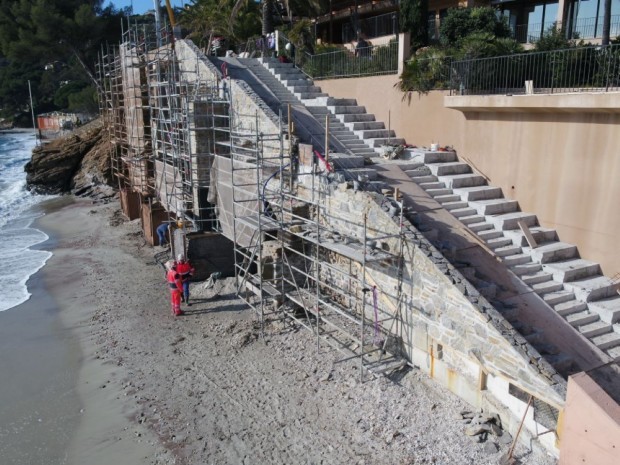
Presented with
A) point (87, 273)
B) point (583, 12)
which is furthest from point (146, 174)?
point (583, 12)

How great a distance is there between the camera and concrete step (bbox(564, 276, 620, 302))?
9320mm

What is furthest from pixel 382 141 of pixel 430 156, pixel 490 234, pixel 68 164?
pixel 68 164

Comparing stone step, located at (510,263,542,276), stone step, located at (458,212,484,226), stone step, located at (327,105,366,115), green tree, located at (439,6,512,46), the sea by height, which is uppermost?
green tree, located at (439,6,512,46)

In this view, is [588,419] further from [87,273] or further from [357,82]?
[87,273]

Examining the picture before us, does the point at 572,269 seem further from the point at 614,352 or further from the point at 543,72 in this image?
the point at 543,72

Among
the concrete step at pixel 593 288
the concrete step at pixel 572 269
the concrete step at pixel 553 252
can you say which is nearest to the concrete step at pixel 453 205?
the concrete step at pixel 553 252

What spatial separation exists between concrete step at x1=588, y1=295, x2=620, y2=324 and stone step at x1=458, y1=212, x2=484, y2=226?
271cm

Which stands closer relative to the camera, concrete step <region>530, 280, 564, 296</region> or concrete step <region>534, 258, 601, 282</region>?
concrete step <region>530, 280, 564, 296</region>

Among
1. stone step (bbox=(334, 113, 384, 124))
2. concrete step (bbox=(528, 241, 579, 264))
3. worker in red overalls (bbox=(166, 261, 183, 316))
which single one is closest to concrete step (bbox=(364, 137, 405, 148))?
stone step (bbox=(334, 113, 384, 124))

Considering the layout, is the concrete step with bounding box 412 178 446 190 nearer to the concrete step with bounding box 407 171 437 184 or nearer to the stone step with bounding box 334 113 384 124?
the concrete step with bounding box 407 171 437 184

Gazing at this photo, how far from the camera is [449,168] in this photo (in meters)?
12.4

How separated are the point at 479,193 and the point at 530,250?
1.91m

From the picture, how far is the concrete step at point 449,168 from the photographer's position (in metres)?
12.3

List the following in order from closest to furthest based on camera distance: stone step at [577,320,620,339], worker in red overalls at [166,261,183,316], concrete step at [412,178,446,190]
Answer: stone step at [577,320,620,339]
concrete step at [412,178,446,190]
worker in red overalls at [166,261,183,316]
